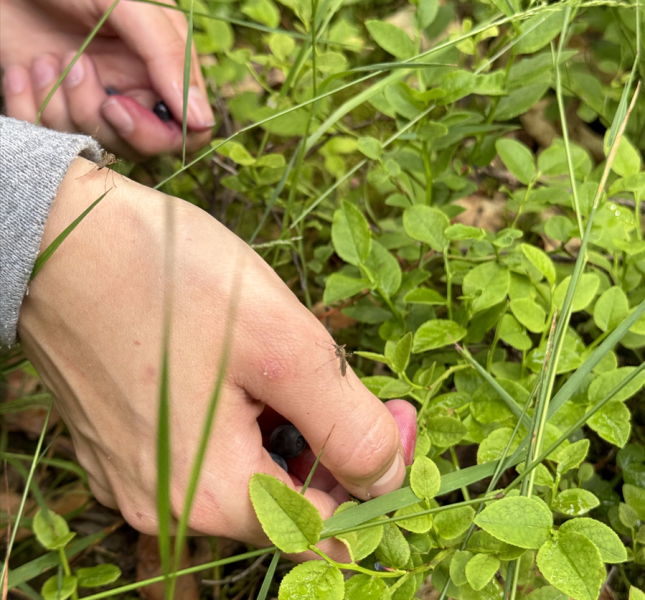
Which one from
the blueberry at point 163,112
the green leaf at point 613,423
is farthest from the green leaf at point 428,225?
the blueberry at point 163,112

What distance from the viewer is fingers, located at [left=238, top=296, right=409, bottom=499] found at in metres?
0.89

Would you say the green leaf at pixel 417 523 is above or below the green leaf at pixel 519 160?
below

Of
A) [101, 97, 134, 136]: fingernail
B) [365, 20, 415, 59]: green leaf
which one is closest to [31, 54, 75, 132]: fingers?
[101, 97, 134, 136]: fingernail

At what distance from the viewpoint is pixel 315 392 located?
0.90 m

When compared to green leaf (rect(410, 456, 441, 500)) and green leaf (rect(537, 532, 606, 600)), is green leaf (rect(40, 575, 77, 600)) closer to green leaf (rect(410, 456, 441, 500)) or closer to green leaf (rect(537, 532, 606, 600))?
green leaf (rect(410, 456, 441, 500))

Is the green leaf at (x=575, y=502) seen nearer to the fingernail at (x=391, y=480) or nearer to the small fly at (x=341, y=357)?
the fingernail at (x=391, y=480)

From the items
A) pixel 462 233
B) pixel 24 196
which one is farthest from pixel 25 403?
pixel 462 233

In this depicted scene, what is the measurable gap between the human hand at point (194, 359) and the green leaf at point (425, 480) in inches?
2.9

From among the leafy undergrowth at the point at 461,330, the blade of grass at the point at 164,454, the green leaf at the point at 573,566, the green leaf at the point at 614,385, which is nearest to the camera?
the blade of grass at the point at 164,454

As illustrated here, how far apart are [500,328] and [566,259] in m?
0.55

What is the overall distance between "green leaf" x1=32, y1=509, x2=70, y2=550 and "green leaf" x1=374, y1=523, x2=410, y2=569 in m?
0.57

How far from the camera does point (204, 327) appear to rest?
0.91m

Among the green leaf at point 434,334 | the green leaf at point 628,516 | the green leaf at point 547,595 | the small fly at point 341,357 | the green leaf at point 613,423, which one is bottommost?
the green leaf at point 628,516

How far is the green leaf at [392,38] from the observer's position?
127 cm
